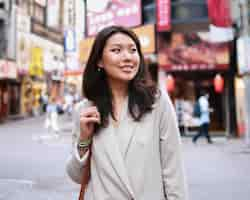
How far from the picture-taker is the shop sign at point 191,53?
38.2 feet

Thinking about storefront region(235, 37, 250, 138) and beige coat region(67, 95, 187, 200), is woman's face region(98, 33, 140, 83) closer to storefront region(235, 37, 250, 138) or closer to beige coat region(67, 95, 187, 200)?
beige coat region(67, 95, 187, 200)

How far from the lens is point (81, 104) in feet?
5.40

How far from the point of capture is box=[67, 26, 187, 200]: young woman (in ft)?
4.61

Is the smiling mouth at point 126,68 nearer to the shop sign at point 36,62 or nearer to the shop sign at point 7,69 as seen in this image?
the shop sign at point 7,69

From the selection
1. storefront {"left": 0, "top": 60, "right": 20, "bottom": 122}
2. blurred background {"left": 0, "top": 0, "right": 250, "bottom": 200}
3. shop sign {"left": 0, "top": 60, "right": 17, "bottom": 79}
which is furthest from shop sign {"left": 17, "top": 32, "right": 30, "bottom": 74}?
blurred background {"left": 0, "top": 0, "right": 250, "bottom": 200}

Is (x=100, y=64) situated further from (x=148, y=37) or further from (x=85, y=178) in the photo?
(x=148, y=37)

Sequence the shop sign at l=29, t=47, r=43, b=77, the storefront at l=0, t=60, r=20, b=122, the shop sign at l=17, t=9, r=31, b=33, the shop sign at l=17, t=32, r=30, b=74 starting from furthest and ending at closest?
1. the shop sign at l=29, t=47, r=43, b=77
2. the shop sign at l=17, t=32, r=30, b=74
3. the shop sign at l=17, t=9, r=31, b=33
4. the storefront at l=0, t=60, r=20, b=122

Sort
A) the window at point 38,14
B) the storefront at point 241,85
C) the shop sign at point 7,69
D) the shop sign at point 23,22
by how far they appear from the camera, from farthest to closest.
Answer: the window at point 38,14 < the shop sign at point 23,22 < the shop sign at point 7,69 < the storefront at point 241,85

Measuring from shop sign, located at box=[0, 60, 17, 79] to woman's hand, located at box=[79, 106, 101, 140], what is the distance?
1870 cm

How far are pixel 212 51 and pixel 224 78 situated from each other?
5.42 feet

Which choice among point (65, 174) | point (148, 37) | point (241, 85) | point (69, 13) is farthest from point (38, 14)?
point (65, 174)

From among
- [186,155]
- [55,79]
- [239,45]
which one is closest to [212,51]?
[239,45]

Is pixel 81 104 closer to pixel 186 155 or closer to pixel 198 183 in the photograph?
pixel 198 183

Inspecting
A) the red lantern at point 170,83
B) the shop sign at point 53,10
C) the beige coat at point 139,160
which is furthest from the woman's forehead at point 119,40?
the red lantern at point 170,83
